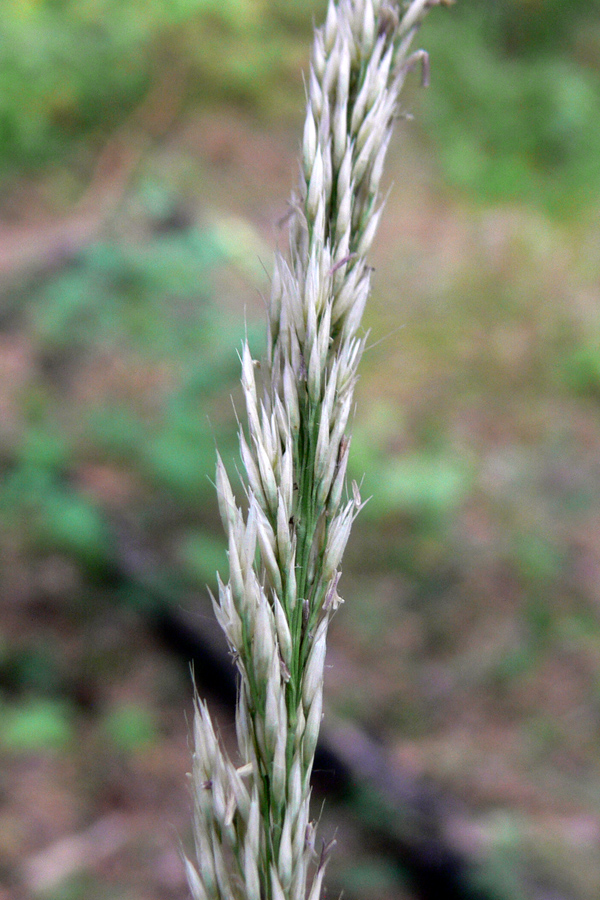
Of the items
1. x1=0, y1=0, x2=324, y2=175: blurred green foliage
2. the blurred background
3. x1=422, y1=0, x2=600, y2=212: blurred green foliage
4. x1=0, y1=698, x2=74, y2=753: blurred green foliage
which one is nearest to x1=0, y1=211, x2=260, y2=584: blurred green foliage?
the blurred background

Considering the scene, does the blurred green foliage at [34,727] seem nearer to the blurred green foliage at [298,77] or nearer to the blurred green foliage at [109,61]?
the blurred green foliage at [109,61]

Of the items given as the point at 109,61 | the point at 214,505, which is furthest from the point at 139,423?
the point at 109,61

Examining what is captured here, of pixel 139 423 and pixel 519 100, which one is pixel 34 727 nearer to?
pixel 139 423

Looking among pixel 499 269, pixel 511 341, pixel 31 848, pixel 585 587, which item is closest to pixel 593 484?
pixel 585 587

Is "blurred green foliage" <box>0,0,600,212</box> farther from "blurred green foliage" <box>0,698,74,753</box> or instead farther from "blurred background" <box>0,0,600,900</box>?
"blurred green foliage" <box>0,698,74,753</box>

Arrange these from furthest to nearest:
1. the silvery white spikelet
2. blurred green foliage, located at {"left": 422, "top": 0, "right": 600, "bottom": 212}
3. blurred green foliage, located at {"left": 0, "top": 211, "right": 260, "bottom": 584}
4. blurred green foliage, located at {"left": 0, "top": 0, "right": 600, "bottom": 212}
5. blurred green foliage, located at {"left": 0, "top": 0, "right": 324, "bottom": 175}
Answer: blurred green foliage, located at {"left": 422, "top": 0, "right": 600, "bottom": 212}, blurred green foliage, located at {"left": 0, "top": 0, "right": 600, "bottom": 212}, blurred green foliage, located at {"left": 0, "top": 0, "right": 324, "bottom": 175}, blurred green foliage, located at {"left": 0, "top": 211, "right": 260, "bottom": 584}, the silvery white spikelet

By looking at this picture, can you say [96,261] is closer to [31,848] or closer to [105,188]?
[31,848]
